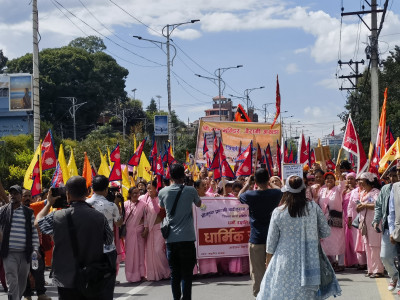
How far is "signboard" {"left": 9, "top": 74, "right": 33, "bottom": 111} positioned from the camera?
246 ft

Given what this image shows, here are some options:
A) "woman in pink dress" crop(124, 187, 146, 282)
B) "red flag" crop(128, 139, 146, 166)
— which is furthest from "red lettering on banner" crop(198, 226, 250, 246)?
"red flag" crop(128, 139, 146, 166)

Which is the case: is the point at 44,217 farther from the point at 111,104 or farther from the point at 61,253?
the point at 111,104

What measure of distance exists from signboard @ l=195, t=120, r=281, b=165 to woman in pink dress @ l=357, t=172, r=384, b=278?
965 centimetres

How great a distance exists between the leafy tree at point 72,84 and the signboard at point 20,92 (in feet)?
16.1

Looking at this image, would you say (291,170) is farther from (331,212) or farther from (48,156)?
(48,156)

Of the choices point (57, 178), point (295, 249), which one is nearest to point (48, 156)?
point (57, 178)

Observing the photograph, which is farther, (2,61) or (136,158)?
(2,61)

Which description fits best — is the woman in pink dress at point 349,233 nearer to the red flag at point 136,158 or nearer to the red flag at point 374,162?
the red flag at point 374,162

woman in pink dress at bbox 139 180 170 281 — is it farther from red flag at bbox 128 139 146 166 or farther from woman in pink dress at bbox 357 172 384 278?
red flag at bbox 128 139 146 166

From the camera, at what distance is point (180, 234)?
27.7 feet

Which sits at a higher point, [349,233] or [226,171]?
[226,171]

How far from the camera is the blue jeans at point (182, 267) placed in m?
8.30

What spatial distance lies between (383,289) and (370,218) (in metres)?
1.64

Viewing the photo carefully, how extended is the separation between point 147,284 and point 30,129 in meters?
70.3
